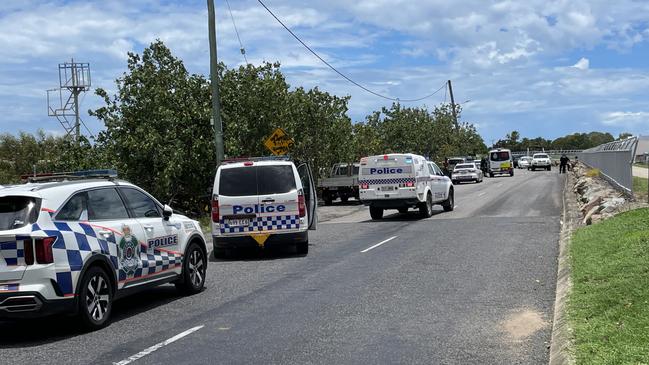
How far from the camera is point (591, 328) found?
6.55 meters

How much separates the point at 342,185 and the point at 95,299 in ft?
80.5

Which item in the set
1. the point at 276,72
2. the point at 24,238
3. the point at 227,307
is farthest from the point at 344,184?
the point at 24,238

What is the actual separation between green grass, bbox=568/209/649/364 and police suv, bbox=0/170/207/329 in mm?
4978

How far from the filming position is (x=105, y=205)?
27.9 ft

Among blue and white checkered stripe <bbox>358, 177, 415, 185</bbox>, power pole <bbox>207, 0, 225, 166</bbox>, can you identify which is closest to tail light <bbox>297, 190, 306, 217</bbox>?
power pole <bbox>207, 0, 225, 166</bbox>

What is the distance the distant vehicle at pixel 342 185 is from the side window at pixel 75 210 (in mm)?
24078

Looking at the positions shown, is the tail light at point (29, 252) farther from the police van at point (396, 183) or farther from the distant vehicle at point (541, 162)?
the distant vehicle at point (541, 162)

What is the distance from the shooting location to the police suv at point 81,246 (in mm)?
7109

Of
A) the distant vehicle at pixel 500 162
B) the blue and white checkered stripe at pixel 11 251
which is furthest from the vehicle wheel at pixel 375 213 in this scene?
the distant vehicle at pixel 500 162

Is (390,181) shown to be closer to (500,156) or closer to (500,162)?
(500,162)

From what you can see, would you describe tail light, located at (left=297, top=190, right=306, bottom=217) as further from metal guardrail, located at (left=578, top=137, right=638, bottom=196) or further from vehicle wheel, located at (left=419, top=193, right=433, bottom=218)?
metal guardrail, located at (left=578, top=137, right=638, bottom=196)

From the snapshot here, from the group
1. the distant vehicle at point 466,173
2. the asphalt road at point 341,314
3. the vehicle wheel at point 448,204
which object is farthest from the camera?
the distant vehicle at point 466,173

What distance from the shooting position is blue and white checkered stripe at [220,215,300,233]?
1378cm

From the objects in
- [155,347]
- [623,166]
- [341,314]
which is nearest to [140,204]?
[155,347]
